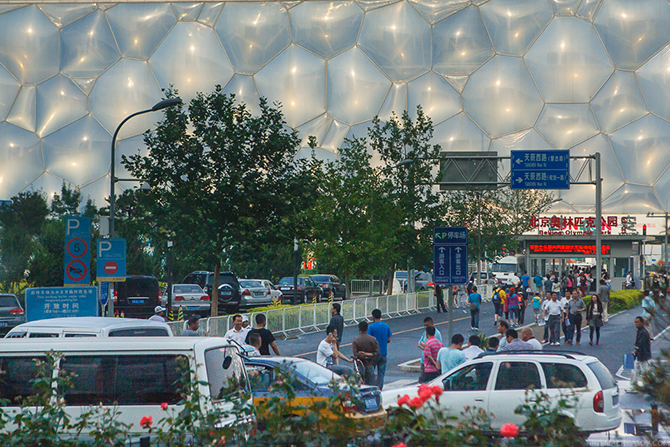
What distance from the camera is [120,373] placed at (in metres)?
6.52

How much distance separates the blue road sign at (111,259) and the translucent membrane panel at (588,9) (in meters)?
45.5

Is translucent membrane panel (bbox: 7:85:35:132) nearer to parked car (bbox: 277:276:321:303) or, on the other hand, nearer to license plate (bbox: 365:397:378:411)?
parked car (bbox: 277:276:321:303)

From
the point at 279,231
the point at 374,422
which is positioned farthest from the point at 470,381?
the point at 279,231

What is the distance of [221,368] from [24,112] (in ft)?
178

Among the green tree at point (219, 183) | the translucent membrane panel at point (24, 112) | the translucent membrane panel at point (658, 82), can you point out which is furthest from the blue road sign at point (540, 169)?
the translucent membrane panel at point (24, 112)

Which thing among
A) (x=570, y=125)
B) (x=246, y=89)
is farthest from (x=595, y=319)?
(x=246, y=89)

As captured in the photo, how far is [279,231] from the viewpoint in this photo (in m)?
20.9

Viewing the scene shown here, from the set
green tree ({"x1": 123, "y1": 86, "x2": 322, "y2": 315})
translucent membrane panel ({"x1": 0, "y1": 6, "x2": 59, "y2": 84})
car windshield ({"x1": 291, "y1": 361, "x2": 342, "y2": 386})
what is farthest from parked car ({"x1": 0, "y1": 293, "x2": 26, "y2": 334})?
translucent membrane panel ({"x1": 0, "y1": 6, "x2": 59, "y2": 84})

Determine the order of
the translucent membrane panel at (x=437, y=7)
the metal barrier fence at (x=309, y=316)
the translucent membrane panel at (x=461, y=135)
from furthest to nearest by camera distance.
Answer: the translucent membrane panel at (x=437, y=7)
the translucent membrane panel at (x=461, y=135)
the metal barrier fence at (x=309, y=316)

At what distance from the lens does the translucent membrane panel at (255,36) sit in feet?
177

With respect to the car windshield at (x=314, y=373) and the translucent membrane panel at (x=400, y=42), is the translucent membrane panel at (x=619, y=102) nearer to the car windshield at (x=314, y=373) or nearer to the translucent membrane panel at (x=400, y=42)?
the translucent membrane panel at (x=400, y=42)

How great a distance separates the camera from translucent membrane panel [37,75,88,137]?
55.1m

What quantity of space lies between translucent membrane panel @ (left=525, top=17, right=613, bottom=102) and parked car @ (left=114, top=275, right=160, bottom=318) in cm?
Answer: 3448

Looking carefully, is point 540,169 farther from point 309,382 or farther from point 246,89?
point 246,89
